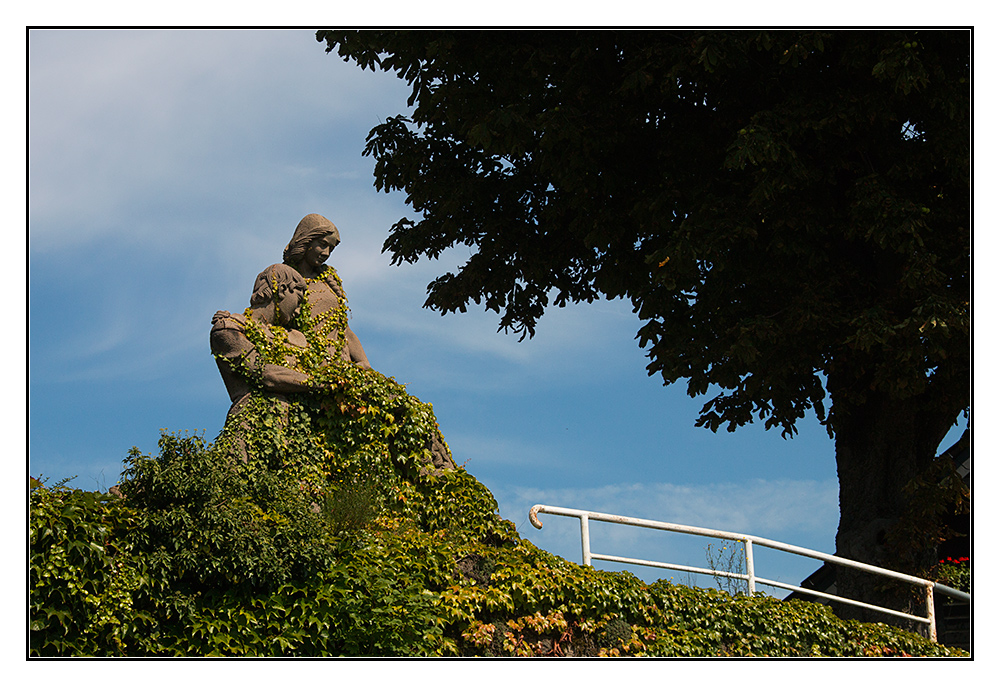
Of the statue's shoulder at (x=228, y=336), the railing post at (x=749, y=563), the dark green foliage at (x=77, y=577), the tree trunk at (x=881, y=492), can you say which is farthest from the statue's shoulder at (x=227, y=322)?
the tree trunk at (x=881, y=492)

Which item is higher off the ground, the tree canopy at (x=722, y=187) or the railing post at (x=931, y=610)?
the tree canopy at (x=722, y=187)

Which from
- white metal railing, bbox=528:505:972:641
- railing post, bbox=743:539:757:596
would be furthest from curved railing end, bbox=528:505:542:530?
railing post, bbox=743:539:757:596

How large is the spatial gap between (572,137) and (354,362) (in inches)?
167

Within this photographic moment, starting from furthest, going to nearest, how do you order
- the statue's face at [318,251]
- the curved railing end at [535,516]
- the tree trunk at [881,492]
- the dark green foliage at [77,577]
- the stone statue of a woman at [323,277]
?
the tree trunk at [881,492] < the statue's face at [318,251] < the stone statue of a woman at [323,277] < the curved railing end at [535,516] < the dark green foliage at [77,577]

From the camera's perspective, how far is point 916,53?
11523 millimetres

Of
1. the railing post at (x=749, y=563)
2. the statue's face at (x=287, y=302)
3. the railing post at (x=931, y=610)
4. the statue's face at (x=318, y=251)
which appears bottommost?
the railing post at (x=931, y=610)

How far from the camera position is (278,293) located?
10.4m

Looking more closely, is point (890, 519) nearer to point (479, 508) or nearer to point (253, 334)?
point (479, 508)

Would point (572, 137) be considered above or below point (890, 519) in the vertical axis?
above

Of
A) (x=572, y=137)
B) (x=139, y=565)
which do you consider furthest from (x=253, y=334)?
(x=572, y=137)

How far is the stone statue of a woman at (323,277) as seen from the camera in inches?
423

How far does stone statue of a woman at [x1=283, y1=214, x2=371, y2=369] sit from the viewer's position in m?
10.7

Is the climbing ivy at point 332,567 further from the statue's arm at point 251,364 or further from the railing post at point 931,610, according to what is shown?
the railing post at point 931,610

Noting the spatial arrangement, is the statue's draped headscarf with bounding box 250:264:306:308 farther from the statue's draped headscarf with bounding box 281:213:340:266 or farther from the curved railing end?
the curved railing end
